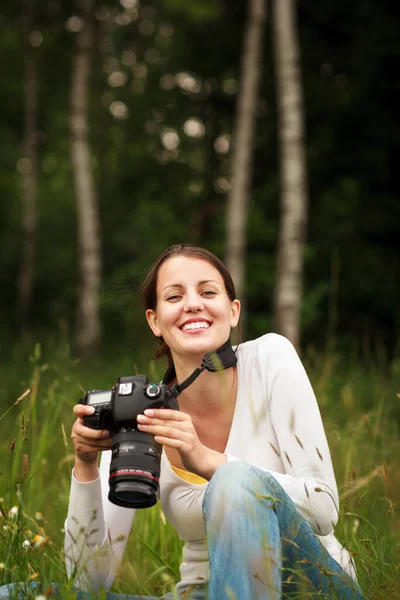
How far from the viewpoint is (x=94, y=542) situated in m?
2.10

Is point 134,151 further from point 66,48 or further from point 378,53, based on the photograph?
point 378,53

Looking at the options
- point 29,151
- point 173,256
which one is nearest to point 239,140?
point 29,151

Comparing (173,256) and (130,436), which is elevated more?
(173,256)

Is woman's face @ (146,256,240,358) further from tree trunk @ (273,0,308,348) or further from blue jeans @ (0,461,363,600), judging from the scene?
tree trunk @ (273,0,308,348)

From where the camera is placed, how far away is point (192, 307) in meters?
2.14

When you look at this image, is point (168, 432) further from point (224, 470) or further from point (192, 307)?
point (192, 307)

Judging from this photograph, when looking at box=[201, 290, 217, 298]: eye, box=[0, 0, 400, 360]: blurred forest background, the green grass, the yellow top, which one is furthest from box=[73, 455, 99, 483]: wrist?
A: box=[0, 0, 400, 360]: blurred forest background

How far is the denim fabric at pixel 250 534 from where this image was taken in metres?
1.62

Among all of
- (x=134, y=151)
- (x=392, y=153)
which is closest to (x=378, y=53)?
(x=392, y=153)

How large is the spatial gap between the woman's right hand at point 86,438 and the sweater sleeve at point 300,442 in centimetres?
44

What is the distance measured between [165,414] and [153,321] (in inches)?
23.5

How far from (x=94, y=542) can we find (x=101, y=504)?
0.11 m

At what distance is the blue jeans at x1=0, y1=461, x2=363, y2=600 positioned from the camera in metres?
1.62

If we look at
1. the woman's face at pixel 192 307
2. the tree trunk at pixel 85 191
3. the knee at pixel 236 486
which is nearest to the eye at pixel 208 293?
the woman's face at pixel 192 307
